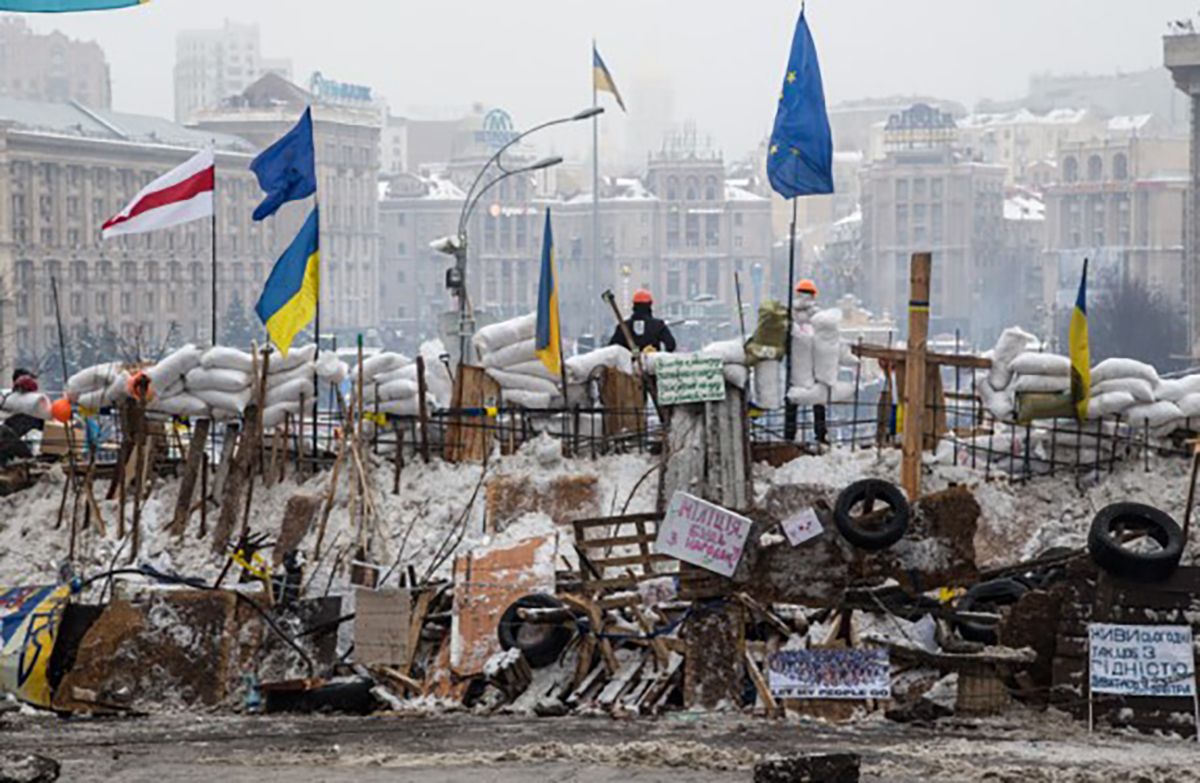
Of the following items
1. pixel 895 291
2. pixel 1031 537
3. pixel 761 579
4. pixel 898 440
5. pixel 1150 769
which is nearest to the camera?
pixel 1150 769

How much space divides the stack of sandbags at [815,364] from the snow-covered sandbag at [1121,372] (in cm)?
196

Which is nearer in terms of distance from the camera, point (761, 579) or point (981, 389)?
point (761, 579)

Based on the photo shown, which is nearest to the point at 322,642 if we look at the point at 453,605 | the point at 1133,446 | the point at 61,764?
the point at 453,605

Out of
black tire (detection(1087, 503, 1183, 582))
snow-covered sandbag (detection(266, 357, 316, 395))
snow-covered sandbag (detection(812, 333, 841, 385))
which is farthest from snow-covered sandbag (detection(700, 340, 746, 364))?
black tire (detection(1087, 503, 1183, 582))

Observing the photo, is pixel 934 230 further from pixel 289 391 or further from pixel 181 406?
pixel 181 406

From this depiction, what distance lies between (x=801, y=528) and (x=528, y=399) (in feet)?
19.2

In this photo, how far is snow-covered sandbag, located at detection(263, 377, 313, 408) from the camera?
65.1 feet

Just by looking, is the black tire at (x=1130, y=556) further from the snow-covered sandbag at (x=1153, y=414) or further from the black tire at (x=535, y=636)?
the snow-covered sandbag at (x=1153, y=414)

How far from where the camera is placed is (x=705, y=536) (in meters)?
14.4

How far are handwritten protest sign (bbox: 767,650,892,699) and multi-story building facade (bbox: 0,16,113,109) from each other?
18207 cm

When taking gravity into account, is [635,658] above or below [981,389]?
below

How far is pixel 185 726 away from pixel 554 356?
584cm

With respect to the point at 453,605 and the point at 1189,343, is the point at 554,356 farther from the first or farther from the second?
the point at 1189,343

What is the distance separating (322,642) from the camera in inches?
630
